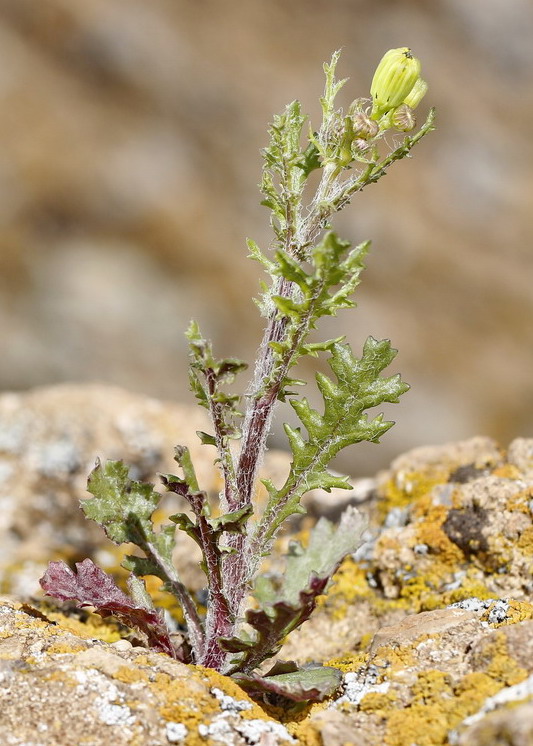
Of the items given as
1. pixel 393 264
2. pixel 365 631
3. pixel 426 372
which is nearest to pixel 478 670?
pixel 365 631

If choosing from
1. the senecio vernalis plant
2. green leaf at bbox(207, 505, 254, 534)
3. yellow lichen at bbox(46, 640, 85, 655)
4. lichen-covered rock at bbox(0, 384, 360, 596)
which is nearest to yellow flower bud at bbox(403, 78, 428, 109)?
the senecio vernalis plant

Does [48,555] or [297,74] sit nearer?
[48,555]

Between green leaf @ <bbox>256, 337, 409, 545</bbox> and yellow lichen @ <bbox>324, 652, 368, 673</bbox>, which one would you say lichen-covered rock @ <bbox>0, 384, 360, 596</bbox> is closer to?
yellow lichen @ <bbox>324, 652, 368, 673</bbox>

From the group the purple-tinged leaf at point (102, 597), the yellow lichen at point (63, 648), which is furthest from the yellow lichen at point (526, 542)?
the yellow lichen at point (63, 648)

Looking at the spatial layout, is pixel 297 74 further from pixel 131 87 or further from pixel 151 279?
pixel 151 279

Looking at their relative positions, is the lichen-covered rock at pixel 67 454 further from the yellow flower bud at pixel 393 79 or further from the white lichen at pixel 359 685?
the yellow flower bud at pixel 393 79

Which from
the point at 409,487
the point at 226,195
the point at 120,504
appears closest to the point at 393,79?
the point at 120,504
